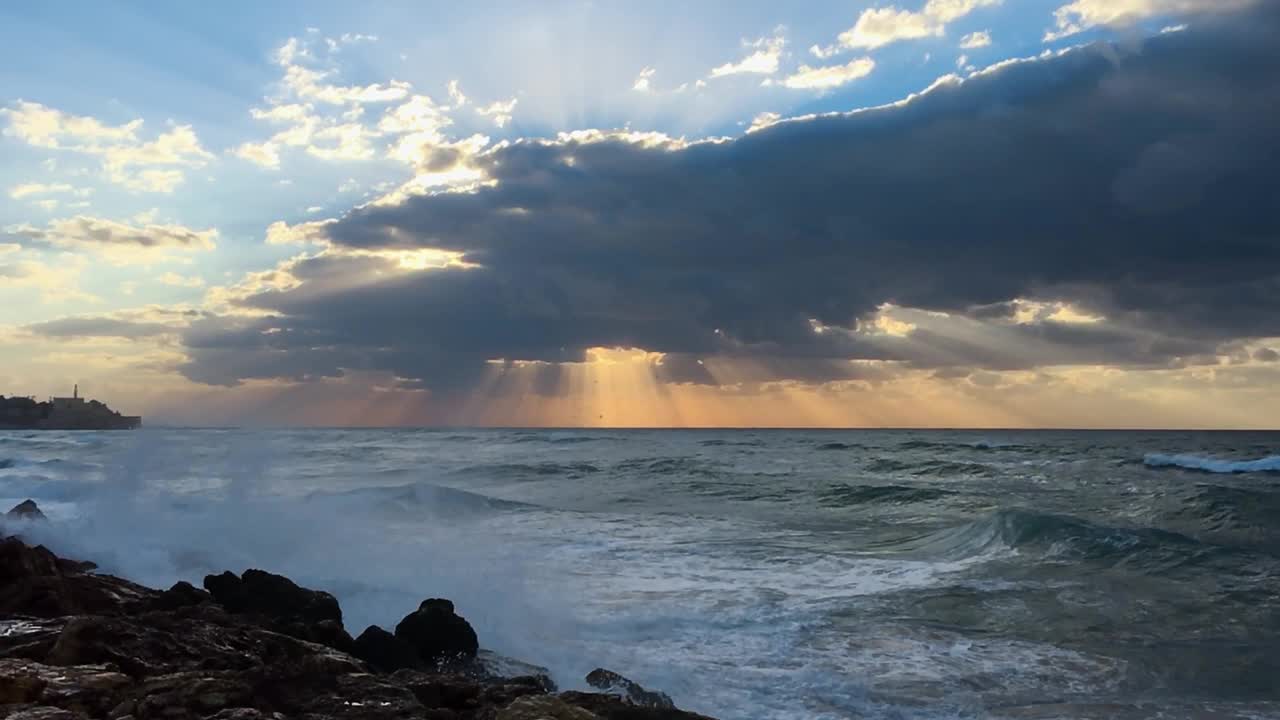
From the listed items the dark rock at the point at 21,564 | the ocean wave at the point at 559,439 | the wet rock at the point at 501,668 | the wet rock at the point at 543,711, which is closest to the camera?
the wet rock at the point at 543,711

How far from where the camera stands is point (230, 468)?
24469mm

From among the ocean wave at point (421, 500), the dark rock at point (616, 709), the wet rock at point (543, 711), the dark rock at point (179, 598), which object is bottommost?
the ocean wave at point (421, 500)

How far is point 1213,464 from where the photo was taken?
4866cm

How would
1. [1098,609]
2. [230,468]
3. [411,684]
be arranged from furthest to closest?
[230,468] < [1098,609] < [411,684]

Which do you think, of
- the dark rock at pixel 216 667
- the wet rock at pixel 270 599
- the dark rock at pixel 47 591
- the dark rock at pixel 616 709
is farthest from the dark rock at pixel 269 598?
the dark rock at pixel 616 709

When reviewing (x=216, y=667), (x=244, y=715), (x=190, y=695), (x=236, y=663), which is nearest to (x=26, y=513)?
(x=236, y=663)

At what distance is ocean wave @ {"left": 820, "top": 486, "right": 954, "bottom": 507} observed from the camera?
27734 mm

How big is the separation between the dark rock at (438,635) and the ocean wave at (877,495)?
65.4ft

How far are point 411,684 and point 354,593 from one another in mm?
7155

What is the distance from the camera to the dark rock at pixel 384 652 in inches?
301

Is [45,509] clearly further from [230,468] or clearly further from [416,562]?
[416,562]

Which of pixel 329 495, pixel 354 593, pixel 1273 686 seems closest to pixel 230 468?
pixel 329 495

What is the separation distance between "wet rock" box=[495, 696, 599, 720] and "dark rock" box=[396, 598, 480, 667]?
384 cm

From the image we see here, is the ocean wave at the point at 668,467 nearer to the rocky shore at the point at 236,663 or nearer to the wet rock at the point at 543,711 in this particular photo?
the rocky shore at the point at 236,663
